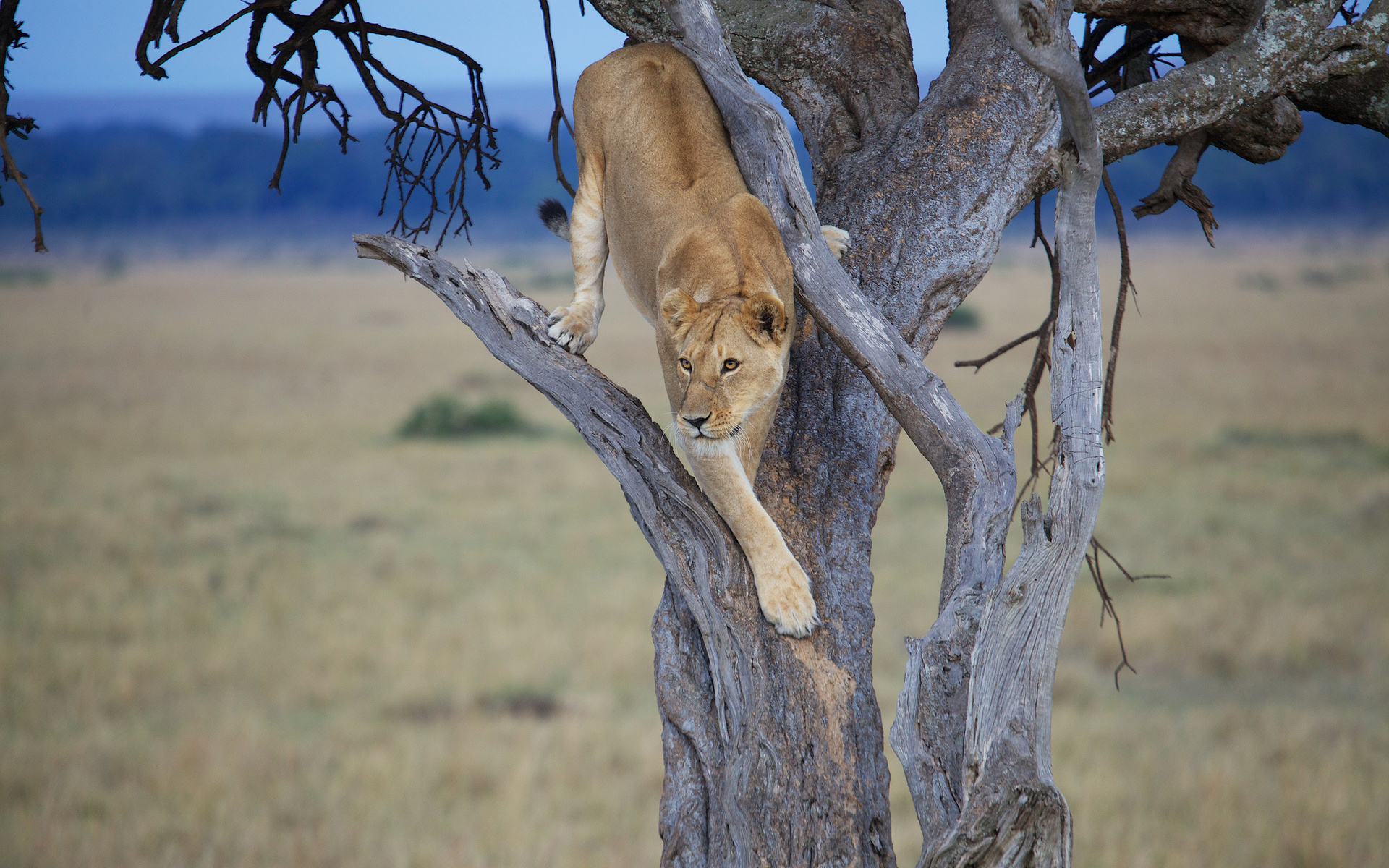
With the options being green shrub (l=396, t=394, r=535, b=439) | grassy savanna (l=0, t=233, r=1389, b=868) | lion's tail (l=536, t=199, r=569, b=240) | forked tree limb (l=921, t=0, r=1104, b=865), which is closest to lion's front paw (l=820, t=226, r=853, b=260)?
forked tree limb (l=921, t=0, r=1104, b=865)

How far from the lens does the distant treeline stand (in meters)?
145

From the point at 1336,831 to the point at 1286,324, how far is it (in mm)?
41629

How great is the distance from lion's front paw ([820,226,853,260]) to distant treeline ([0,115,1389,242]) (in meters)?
131

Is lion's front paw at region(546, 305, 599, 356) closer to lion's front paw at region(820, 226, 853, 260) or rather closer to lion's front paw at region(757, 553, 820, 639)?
lion's front paw at region(820, 226, 853, 260)

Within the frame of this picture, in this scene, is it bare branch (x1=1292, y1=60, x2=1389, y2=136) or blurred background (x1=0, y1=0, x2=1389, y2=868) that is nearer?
bare branch (x1=1292, y1=60, x2=1389, y2=136)

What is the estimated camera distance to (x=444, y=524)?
18656 millimetres

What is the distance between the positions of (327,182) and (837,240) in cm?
17521

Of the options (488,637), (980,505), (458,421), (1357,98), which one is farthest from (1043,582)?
(458,421)

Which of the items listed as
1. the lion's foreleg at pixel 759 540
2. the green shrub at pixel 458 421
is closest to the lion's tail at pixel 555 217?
the lion's foreleg at pixel 759 540

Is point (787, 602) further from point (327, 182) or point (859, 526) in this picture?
point (327, 182)

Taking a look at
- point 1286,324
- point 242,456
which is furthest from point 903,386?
point 1286,324

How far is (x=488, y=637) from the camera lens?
13.8 metres

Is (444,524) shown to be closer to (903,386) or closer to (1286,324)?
(903,386)

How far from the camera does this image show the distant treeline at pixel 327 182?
145 meters
